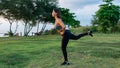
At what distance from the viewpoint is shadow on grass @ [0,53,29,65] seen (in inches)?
572

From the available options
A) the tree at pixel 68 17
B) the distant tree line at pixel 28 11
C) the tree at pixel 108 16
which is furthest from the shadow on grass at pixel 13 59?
the tree at pixel 68 17

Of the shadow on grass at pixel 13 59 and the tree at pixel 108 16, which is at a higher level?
the shadow on grass at pixel 13 59

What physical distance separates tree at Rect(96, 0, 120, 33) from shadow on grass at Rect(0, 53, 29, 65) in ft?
143

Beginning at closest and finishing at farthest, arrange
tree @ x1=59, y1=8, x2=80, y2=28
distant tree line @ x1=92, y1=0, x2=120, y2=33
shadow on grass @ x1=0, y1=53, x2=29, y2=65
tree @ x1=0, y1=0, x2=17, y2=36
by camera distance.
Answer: shadow on grass @ x1=0, y1=53, x2=29, y2=65 → tree @ x1=0, y1=0, x2=17, y2=36 → distant tree line @ x1=92, y1=0, x2=120, y2=33 → tree @ x1=59, y1=8, x2=80, y2=28

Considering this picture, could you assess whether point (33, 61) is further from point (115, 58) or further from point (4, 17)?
point (4, 17)

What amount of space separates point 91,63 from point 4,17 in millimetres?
47138

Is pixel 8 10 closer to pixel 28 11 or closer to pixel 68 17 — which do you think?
pixel 28 11

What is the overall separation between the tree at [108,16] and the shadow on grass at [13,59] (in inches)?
1718

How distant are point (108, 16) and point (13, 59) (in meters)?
45.7

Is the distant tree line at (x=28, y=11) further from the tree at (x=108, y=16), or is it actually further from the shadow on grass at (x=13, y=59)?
the shadow on grass at (x=13, y=59)

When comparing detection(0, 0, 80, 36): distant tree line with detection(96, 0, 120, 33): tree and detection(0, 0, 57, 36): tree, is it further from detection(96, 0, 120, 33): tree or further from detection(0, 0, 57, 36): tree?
detection(96, 0, 120, 33): tree

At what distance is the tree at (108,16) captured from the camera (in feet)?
194

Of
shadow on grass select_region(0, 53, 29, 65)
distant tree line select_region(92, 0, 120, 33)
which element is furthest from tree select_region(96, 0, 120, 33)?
shadow on grass select_region(0, 53, 29, 65)

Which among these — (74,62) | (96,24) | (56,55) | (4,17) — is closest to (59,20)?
(74,62)
